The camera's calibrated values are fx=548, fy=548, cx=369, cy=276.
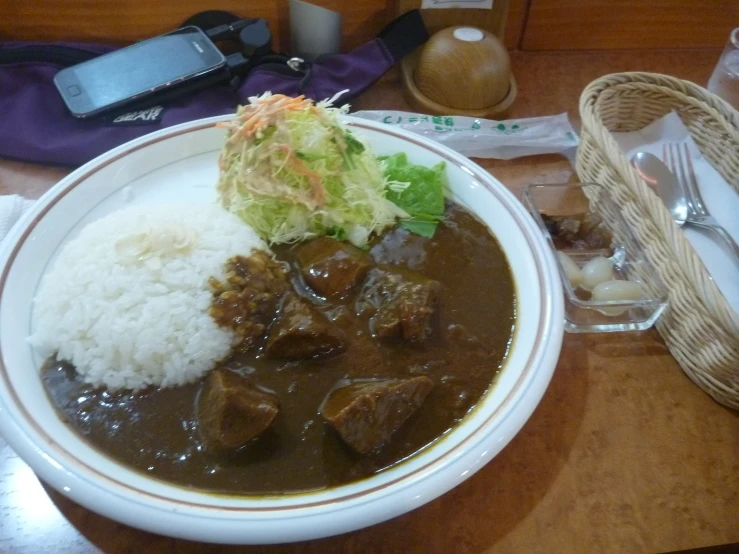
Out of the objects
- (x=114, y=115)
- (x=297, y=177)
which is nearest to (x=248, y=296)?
(x=297, y=177)

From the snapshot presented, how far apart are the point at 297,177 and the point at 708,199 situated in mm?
1435

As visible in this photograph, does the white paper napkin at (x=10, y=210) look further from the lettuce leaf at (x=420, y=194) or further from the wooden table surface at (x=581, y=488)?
the lettuce leaf at (x=420, y=194)

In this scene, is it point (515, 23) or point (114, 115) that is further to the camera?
point (515, 23)

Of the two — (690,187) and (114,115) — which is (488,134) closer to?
(690,187)

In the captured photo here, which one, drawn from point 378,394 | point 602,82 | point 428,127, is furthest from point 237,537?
point 602,82

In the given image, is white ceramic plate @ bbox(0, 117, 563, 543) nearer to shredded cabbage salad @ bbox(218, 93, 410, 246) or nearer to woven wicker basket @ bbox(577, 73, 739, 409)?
shredded cabbage salad @ bbox(218, 93, 410, 246)

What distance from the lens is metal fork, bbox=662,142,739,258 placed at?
5.90 feet

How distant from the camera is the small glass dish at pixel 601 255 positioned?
62.0 inches

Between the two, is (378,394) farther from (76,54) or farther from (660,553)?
(76,54)

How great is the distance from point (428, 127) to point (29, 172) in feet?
5.18

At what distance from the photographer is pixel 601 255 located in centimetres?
180

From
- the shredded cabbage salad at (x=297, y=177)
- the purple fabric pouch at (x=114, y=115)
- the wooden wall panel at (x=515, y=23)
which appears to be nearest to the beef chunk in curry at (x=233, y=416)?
the shredded cabbage salad at (x=297, y=177)

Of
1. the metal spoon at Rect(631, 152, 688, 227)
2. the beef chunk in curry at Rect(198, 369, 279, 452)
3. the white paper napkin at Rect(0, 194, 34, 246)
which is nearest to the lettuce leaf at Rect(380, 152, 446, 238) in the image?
the metal spoon at Rect(631, 152, 688, 227)

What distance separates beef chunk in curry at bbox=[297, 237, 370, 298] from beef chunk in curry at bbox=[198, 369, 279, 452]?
1.35ft
